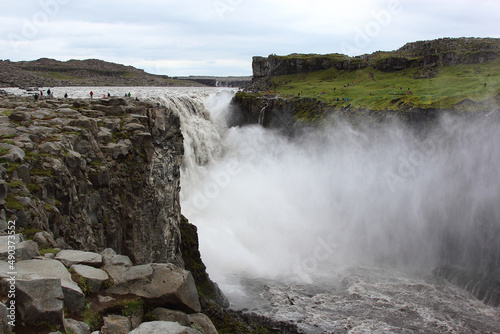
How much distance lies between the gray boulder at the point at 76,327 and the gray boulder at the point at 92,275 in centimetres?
127

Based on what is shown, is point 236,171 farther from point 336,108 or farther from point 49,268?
point 49,268

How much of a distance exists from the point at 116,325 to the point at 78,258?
2370mm

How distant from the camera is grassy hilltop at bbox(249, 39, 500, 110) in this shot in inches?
1823

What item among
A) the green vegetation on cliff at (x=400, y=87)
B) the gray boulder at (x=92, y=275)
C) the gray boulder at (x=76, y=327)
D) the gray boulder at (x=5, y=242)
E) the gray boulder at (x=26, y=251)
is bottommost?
the gray boulder at (x=76, y=327)

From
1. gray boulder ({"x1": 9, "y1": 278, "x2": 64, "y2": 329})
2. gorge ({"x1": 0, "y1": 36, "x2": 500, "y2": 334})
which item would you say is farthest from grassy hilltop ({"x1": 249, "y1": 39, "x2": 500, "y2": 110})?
gray boulder ({"x1": 9, "y1": 278, "x2": 64, "y2": 329})

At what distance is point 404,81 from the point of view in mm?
71688

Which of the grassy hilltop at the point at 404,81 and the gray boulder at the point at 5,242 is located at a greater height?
the grassy hilltop at the point at 404,81

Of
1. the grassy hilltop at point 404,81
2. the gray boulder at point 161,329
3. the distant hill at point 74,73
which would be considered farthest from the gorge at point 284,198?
the distant hill at point 74,73

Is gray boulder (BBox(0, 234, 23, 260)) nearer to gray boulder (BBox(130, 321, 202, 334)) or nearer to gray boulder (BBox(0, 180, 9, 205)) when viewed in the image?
gray boulder (BBox(0, 180, 9, 205))

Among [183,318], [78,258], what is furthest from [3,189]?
[183,318]

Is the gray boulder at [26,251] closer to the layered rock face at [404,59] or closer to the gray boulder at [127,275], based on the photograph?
the gray boulder at [127,275]

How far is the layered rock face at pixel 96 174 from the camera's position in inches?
500

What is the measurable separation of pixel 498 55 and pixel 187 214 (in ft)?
218

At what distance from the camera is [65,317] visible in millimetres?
7691
